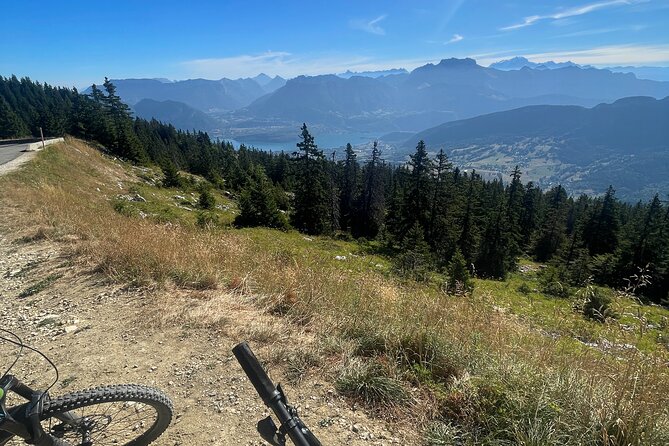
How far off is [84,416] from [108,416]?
0.38 meters

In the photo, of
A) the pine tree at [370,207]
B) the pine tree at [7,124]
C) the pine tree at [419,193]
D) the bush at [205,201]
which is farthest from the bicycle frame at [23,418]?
the pine tree at [7,124]

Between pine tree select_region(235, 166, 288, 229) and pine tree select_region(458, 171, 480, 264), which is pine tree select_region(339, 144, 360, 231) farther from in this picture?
pine tree select_region(235, 166, 288, 229)

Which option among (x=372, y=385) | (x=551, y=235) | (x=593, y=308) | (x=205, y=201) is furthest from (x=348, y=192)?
(x=372, y=385)

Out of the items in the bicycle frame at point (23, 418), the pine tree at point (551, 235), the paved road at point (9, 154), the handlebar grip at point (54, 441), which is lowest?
the pine tree at point (551, 235)

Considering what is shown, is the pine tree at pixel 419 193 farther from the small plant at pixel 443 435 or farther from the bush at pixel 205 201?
the small plant at pixel 443 435

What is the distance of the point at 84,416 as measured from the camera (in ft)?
9.72

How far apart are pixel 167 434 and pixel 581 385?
13.4 feet

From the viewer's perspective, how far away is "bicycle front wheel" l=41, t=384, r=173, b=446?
2.71m

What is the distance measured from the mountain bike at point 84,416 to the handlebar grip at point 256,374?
1.27m

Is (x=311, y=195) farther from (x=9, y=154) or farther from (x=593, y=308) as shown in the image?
(x=593, y=308)

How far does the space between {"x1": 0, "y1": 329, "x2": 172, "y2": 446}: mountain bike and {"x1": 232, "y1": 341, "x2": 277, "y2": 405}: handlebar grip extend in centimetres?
127

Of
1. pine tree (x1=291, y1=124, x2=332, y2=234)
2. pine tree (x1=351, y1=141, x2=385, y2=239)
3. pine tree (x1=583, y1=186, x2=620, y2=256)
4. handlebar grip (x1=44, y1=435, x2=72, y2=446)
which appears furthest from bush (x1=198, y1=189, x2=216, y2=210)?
pine tree (x1=583, y1=186, x2=620, y2=256)

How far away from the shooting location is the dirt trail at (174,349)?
3.52 meters

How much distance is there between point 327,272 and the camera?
260 inches
